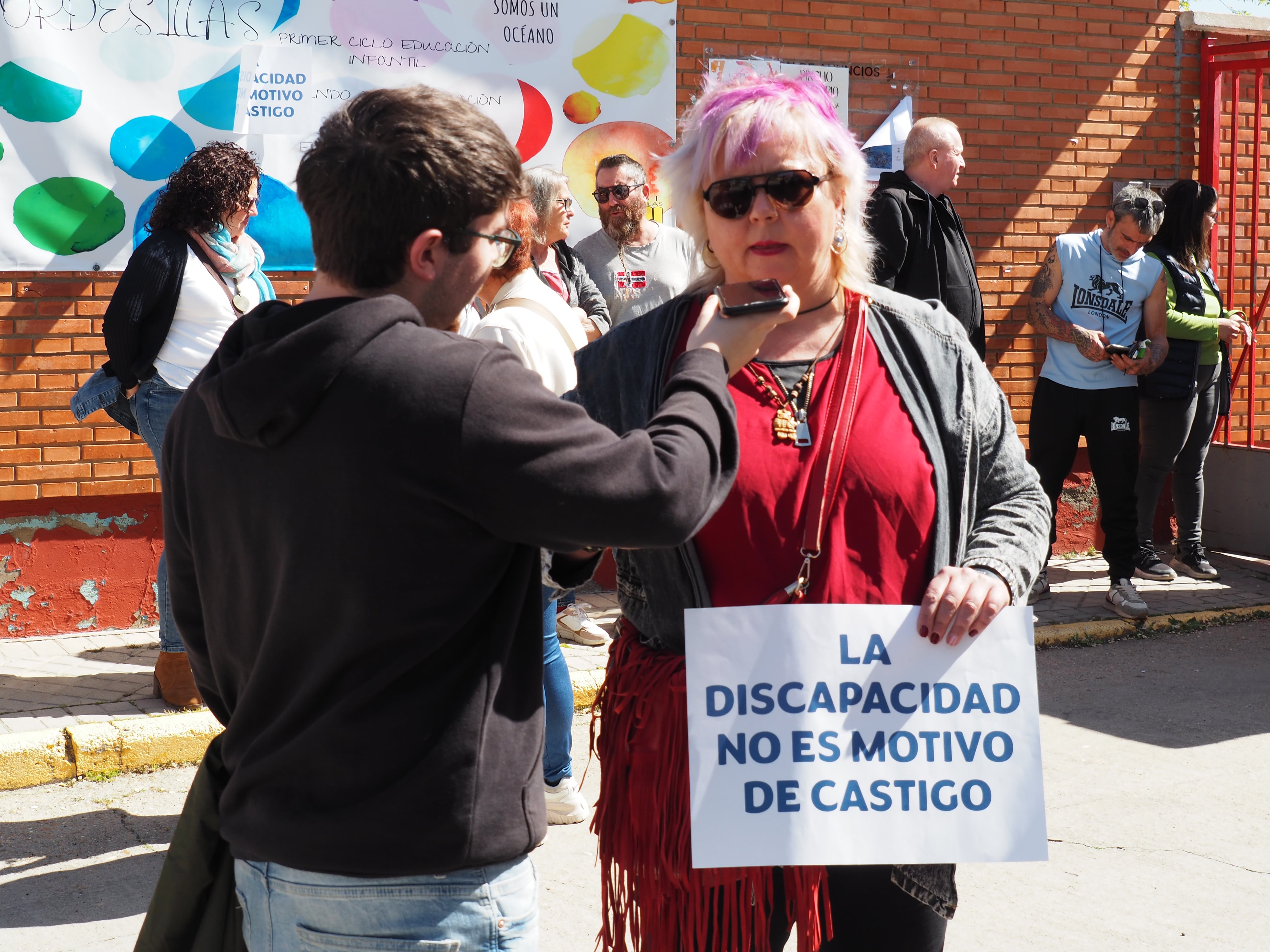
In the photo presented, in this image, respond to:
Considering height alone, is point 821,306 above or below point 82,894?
above

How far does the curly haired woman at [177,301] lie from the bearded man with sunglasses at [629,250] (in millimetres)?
1817

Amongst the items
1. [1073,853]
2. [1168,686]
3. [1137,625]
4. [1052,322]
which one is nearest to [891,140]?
[1052,322]

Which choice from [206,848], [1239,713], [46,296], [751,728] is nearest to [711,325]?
[751,728]

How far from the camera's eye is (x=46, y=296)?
5984mm

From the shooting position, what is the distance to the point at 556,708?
4000mm

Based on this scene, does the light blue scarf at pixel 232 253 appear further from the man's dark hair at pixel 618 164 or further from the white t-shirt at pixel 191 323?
the man's dark hair at pixel 618 164

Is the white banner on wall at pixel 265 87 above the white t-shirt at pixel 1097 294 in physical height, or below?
above

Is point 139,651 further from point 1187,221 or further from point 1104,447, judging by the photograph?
point 1187,221

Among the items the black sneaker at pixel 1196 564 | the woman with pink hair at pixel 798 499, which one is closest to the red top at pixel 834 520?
the woman with pink hair at pixel 798 499

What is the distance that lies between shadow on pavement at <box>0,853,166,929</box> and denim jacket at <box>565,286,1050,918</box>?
7.31 feet

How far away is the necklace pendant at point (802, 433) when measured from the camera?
214 centimetres

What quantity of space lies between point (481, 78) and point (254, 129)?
1.19 m

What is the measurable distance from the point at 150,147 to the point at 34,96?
526 mm

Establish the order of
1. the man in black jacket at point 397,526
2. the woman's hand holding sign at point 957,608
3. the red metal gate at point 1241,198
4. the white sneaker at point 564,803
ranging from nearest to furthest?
the man in black jacket at point 397,526, the woman's hand holding sign at point 957,608, the white sneaker at point 564,803, the red metal gate at point 1241,198
